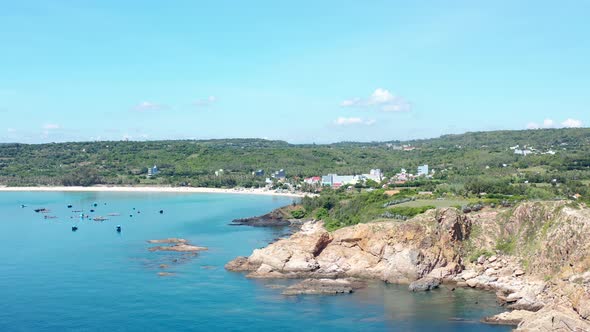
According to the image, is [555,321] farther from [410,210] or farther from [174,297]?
[410,210]

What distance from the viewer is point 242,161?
148625 millimetres

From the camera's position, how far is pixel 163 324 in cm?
3450

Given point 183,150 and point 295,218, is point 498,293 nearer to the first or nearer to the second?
point 295,218

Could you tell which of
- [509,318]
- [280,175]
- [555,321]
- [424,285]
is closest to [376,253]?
[424,285]

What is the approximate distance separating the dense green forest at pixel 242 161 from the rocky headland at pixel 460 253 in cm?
4480

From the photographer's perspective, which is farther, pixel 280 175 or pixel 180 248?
pixel 280 175

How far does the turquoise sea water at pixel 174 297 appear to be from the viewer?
34.4m

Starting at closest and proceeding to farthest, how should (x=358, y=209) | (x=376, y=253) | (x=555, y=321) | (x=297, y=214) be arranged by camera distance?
1. (x=555, y=321)
2. (x=376, y=253)
3. (x=358, y=209)
4. (x=297, y=214)

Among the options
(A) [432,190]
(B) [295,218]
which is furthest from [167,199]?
(A) [432,190]

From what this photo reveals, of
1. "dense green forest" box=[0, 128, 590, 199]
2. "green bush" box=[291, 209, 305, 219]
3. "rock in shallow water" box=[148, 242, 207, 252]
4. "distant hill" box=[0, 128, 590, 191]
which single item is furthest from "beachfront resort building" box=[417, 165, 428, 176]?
"rock in shallow water" box=[148, 242, 207, 252]

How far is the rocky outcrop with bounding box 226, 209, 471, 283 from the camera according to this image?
144 feet

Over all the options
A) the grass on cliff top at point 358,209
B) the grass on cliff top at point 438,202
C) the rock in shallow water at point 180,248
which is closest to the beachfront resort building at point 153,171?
the grass on cliff top at point 358,209

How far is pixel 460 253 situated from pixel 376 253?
19.5 feet

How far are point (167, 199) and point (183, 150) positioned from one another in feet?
189
